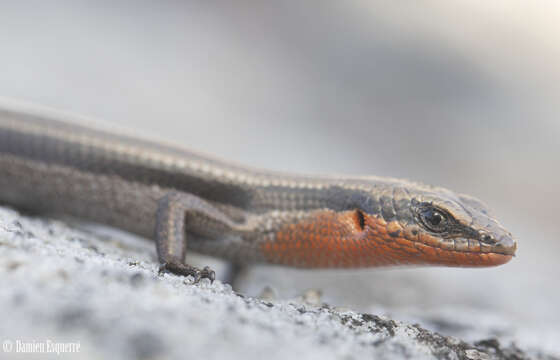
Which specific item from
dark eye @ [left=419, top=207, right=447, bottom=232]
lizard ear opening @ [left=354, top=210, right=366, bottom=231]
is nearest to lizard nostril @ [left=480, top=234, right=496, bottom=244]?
dark eye @ [left=419, top=207, right=447, bottom=232]

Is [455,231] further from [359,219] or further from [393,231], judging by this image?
[359,219]

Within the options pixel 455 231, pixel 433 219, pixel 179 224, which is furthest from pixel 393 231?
pixel 179 224

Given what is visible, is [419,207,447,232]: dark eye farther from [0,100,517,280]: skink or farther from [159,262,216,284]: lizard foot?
[159,262,216,284]: lizard foot

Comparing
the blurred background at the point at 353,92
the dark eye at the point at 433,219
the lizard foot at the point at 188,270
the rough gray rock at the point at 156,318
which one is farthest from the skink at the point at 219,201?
the blurred background at the point at 353,92

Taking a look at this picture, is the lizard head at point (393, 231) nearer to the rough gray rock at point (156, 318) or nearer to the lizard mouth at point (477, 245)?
the lizard mouth at point (477, 245)

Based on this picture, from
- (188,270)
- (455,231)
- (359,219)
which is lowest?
(188,270)

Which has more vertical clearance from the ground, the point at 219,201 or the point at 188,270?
the point at 219,201

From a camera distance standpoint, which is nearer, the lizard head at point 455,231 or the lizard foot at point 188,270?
the lizard foot at point 188,270
